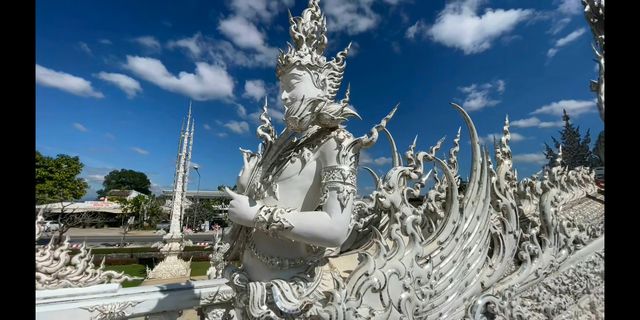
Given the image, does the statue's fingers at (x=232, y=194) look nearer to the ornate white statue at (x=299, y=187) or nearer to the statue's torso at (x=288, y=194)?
the ornate white statue at (x=299, y=187)

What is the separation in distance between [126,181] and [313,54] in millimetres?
72566

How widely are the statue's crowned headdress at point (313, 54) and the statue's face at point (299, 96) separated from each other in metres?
0.04

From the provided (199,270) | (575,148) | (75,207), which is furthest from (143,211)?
(575,148)

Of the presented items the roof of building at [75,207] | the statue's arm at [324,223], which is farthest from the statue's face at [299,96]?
the roof of building at [75,207]

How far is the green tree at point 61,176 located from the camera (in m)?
27.0

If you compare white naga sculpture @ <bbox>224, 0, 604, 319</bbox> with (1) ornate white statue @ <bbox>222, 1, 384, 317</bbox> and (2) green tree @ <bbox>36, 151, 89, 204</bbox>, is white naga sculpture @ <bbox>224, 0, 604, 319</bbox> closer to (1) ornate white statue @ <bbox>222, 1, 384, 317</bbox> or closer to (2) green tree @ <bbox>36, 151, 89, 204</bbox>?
(1) ornate white statue @ <bbox>222, 1, 384, 317</bbox>

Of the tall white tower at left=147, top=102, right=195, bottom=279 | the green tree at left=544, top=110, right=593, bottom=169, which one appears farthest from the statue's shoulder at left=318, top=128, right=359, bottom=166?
the tall white tower at left=147, top=102, right=195, bottom=279

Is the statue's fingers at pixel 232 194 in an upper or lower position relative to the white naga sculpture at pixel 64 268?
upper

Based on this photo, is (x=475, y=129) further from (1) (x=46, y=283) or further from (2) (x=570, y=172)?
(1) (x=46, y=283)

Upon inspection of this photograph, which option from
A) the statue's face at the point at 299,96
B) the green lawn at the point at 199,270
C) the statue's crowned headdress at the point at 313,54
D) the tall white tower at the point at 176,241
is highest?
the statue's crowned headdress at the point at 313,54

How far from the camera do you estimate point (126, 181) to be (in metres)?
63.8

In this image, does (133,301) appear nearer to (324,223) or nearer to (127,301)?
(127,301)

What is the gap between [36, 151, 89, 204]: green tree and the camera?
27.0m
